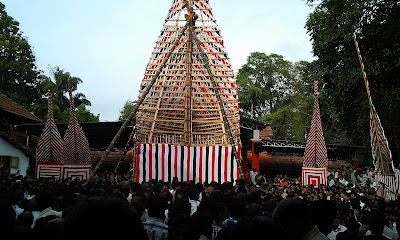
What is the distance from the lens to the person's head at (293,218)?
11.0ft

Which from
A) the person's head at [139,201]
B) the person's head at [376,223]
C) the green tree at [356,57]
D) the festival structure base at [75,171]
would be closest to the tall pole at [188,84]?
the festival structure base at [75,171]

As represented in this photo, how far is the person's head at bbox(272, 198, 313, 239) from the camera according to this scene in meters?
3.37

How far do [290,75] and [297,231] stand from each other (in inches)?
1742

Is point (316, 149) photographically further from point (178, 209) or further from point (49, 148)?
point (178, 209)

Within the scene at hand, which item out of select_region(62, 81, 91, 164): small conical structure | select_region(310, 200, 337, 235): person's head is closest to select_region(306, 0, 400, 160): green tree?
select_region(62, 81, 91, 164): small conical structure

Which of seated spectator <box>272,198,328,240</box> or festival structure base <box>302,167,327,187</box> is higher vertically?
seated spectator <box>272,198,328,240</box>

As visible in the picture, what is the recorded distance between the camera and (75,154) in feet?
51.1

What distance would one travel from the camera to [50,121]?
16375mm

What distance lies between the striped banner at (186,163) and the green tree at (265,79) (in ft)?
109

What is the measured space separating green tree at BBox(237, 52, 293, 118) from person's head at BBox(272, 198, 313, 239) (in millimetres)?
42184

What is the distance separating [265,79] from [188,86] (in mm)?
34497

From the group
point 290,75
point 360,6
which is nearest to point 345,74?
point 360,6

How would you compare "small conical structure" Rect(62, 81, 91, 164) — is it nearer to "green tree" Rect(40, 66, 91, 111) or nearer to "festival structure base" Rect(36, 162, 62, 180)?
"festival structure base" Rect(36, 162, 62, 180)

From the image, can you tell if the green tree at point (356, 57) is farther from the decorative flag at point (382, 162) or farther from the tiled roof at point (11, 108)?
the tiled roof at point (11, 108)
